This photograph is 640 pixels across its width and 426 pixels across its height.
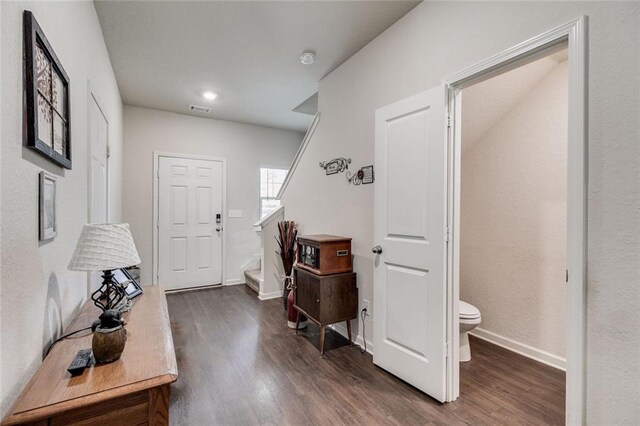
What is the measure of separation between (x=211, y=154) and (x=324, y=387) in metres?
3.85

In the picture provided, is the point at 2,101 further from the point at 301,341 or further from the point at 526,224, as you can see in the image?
the point at 526,224

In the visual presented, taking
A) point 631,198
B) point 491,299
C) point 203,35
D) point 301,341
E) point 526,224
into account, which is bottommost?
point 301,341

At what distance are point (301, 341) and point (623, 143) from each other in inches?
102

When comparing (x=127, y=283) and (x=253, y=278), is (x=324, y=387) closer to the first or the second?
(x=127, y=283)

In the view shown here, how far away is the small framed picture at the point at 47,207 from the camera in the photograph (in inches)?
43.4

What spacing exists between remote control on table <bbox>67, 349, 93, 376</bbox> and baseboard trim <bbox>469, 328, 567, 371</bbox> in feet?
9.87

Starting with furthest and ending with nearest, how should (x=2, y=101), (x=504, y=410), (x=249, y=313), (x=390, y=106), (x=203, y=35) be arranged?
(x=249, y=313), (x=203, y=35), (x=390, y=106), (x=504, y=410), (x=2, y=101)

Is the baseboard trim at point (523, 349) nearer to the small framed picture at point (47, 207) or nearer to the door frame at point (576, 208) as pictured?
the door frame at point (576, 208)

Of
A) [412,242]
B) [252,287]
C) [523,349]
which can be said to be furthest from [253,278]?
[523,349]

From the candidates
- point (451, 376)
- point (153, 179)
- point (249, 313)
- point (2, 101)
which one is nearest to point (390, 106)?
point (451, 376)

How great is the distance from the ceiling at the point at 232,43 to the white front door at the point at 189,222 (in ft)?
3.67

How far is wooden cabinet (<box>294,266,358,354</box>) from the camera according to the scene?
251cm

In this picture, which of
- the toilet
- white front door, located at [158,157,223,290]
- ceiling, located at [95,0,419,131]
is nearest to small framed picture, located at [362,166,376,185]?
ceiling, located at [95,0,419,131]

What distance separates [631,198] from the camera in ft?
3.90
